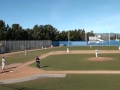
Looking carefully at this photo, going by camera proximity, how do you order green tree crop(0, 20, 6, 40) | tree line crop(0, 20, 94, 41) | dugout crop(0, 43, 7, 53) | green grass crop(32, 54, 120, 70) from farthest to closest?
tree line crop(0, 20, 94, 41), green tree crop(0, 20, 6, 40), dugout crop(0, 43, 7, 53), green grass crop(32, 54, 120, 70)

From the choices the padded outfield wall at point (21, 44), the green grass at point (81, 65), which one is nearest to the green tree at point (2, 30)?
the padded outfield wall at point (21, 44)

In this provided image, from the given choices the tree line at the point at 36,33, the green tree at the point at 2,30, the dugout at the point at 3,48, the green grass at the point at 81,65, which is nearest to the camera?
the green grass at the point at 81,65

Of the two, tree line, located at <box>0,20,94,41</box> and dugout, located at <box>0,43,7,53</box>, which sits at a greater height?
tree line, located at <box>0,20,94,41</box>

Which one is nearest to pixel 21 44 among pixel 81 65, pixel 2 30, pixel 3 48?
pixel 3 48

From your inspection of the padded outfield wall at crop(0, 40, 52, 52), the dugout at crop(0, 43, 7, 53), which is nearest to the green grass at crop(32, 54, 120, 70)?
the dugout at crop(0, 43, 7, 53)

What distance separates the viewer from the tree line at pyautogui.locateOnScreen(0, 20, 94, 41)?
102750 mm

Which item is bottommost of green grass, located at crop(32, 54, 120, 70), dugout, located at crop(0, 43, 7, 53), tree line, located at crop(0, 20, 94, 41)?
green grass, located at crop(32, 54, 120, 70)

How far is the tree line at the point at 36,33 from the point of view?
102750 millimetres

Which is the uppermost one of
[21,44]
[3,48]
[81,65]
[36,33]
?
[36,33]

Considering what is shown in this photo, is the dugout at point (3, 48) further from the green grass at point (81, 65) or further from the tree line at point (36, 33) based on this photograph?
the green grass at point (81, 65)

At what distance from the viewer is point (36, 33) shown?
130000 millimetres

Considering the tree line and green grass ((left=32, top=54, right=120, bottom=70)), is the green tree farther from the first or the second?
green grass ((left=32, top=54, right=120, bottom=70))

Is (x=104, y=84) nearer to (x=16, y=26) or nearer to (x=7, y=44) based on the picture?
(x=7, y=44)

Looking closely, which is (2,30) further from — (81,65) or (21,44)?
(81,65)
